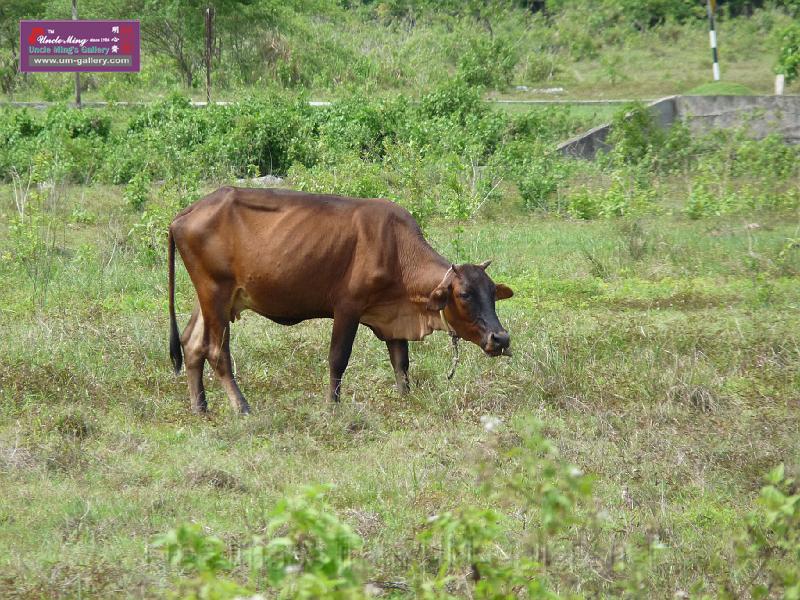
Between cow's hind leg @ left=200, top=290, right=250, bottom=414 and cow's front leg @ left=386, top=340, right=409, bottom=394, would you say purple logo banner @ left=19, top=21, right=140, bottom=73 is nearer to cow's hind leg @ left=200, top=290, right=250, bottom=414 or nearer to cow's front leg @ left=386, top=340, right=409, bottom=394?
cow's hind leg @ left=200, top=290, right=250, bottom=414

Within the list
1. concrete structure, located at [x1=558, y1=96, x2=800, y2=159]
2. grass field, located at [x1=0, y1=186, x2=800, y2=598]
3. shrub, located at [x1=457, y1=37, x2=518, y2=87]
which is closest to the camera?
grass field, located at [x1=0, y1=186, x2=800, y2=598]

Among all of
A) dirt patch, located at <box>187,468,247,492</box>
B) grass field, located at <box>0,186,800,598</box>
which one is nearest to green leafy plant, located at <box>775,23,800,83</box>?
grass field, located at <box>0,186,800,598</box>

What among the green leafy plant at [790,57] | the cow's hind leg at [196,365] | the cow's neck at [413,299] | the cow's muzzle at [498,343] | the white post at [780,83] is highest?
the green leafy plant at [790,57]

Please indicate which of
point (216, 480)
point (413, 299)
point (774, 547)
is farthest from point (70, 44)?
point (774, 547)

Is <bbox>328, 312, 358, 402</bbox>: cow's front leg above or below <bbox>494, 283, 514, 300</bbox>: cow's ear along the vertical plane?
below

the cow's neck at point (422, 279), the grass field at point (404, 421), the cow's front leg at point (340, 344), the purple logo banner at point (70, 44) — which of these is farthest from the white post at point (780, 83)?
the cow's front leg at point (340, 344)

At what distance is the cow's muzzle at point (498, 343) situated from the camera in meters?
7.03

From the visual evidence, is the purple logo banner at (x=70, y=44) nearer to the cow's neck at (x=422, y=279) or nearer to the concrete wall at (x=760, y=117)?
the concrete wall at (x=760, y=117)

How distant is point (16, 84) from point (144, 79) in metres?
2.40

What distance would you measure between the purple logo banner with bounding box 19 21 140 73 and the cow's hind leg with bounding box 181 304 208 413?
48.2 feet

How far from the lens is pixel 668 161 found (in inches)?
565

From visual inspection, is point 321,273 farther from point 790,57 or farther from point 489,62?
point 489,62

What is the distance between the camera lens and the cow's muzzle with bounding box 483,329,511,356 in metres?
7.03

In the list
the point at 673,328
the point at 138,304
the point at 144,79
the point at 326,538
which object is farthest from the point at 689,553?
the point at 144,79
